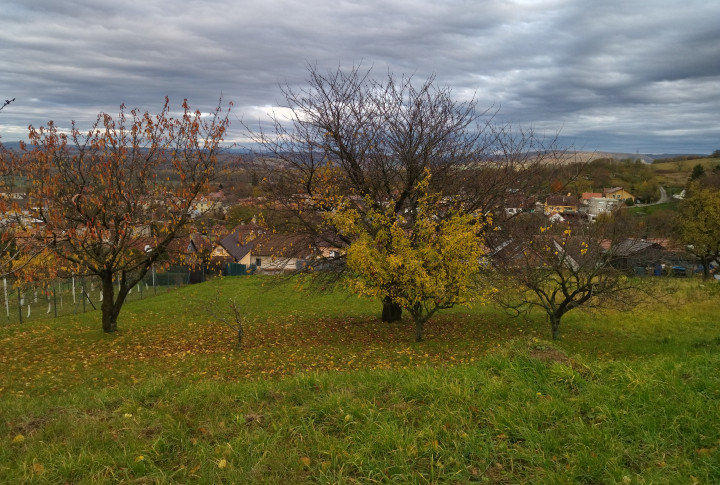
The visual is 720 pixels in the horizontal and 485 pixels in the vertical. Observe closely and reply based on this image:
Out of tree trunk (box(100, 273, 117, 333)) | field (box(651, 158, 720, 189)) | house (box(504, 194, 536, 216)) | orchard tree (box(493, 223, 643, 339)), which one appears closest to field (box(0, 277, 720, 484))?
tree trunk (box(100, 273, 117, 333))

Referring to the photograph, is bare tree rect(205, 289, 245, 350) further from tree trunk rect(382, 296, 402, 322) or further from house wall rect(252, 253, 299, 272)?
tree trunk rect(382, 296, 402, 322)

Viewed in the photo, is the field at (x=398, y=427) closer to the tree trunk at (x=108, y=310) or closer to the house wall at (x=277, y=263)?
the tree trunk at (x=108, y=310)

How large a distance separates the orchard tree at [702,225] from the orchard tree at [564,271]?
89.0ft

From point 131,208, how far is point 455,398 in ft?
33.1

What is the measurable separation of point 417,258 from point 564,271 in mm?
6296

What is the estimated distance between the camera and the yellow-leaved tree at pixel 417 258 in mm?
10344

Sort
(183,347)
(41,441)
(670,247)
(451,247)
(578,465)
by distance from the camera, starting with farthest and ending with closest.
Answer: (670,247) → (183,347) → (451,247) → (41,441) → (578,465)

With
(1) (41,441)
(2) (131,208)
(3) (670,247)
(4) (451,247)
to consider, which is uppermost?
(2) (131,208)

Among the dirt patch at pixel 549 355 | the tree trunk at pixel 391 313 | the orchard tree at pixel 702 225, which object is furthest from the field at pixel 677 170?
the dirt patch at pixel 549 355

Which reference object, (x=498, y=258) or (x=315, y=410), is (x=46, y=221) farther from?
(x=498, y=258)

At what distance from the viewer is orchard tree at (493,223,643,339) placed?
39.9 feet

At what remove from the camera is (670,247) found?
35125 millimetres

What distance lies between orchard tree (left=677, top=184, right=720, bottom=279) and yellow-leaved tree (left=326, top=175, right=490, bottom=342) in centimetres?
3268

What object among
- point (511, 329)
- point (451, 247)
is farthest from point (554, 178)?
point (451, 247)
